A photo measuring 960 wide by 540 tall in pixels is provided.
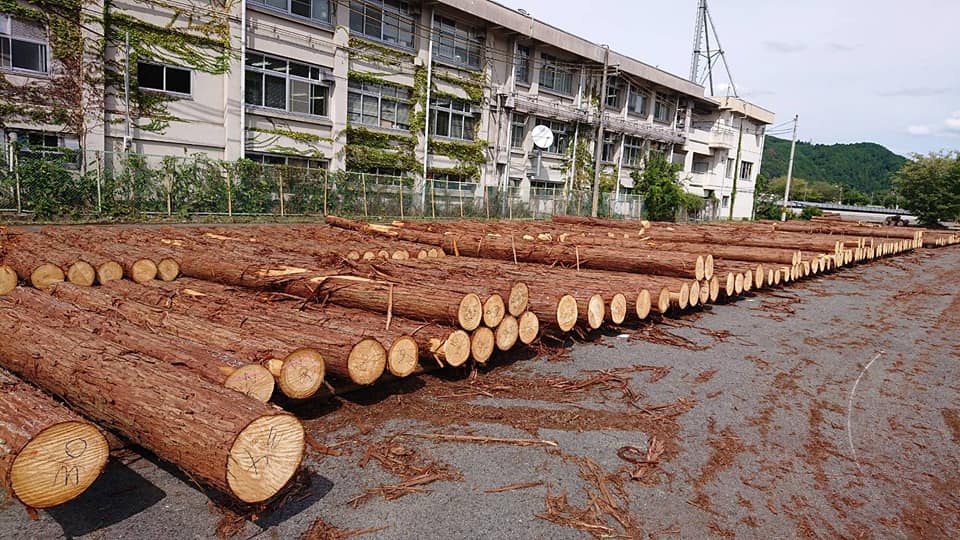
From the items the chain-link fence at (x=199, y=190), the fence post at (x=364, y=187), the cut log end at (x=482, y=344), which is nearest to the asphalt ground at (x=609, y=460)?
the cut log end at (x=482, y=344)

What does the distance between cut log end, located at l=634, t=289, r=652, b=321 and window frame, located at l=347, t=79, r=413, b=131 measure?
60.0ft

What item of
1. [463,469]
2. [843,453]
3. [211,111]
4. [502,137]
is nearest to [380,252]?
[463,469]

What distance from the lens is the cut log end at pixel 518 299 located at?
6312 millimetres

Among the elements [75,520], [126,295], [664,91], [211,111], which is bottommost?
[75,520]

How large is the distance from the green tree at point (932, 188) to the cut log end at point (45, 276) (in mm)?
53986

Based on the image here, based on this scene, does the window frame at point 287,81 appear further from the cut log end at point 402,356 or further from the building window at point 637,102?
the building window at point 637,102

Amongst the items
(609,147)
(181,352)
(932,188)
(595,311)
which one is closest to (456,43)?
(609,147)

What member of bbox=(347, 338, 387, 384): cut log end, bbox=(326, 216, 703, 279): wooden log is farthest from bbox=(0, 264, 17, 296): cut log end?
bbox=(326, 216, 703, 279): wooden log

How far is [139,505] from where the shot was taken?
3467 millimetres

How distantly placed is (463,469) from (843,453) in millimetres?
2992

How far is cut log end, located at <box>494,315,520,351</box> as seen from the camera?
6227 mm

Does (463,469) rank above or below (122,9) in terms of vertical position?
below

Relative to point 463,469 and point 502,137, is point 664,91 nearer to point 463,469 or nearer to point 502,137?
point 502,137

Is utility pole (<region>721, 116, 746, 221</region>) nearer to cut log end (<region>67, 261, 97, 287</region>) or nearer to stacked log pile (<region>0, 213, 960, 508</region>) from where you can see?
stacked log pile (<region>0, 213, 960, 508</region>)
